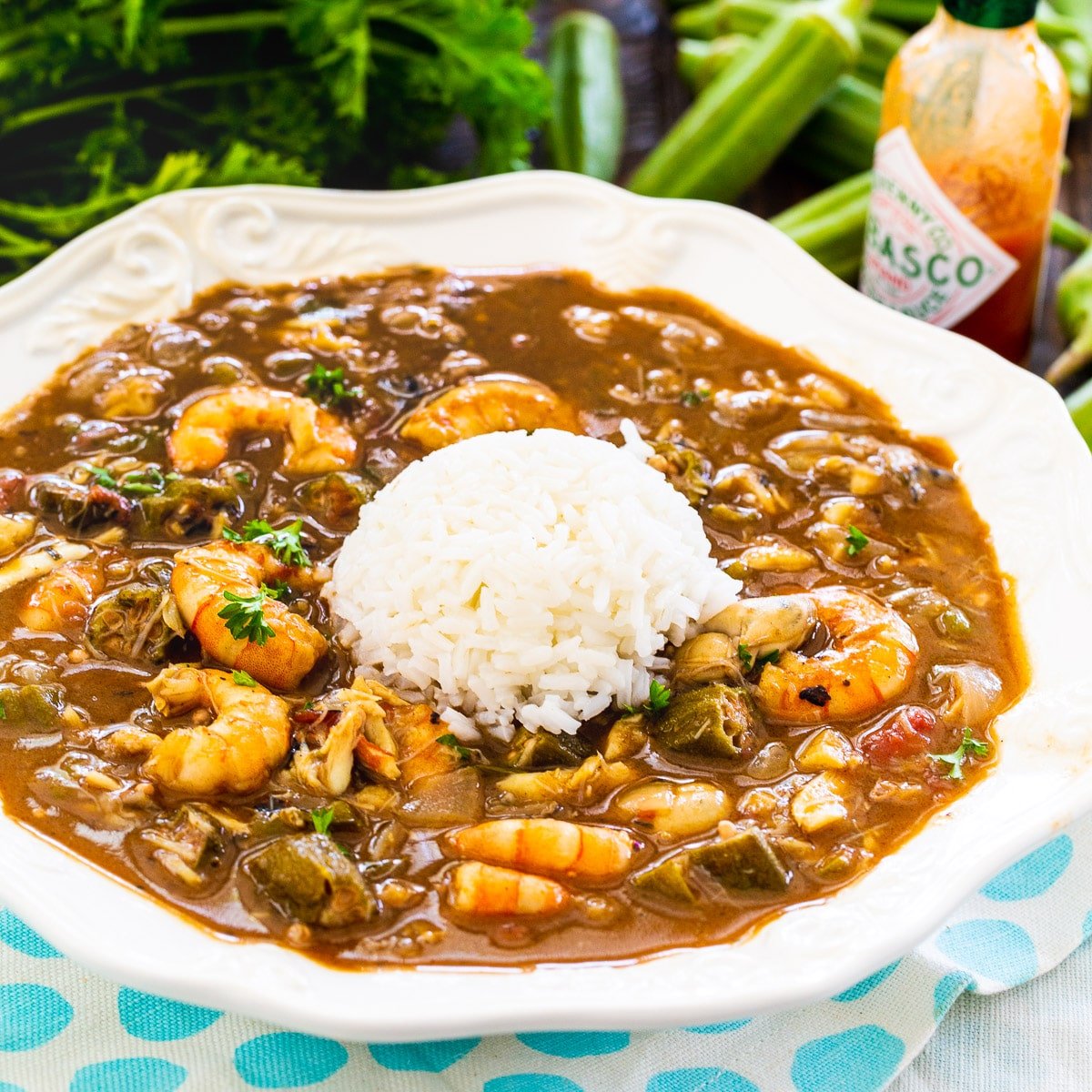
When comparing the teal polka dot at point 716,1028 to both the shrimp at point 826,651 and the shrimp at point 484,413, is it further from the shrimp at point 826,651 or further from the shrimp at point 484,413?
the shrimp at point 484,413

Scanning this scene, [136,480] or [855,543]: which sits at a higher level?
[136,480]

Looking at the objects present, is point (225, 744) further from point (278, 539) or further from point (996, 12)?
point (996, 12)

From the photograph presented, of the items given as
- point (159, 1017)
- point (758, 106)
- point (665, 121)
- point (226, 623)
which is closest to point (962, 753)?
point (226, 623)

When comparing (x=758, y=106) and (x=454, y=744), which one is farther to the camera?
(x=758, y=106)

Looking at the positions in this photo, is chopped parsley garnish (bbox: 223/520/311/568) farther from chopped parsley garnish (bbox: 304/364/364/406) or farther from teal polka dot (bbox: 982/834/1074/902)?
teal polka dot (bbox: 982/834/1074/902)

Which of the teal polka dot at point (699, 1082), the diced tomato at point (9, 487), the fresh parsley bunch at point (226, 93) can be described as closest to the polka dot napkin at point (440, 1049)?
the teal polka dot at point (699, 1082)

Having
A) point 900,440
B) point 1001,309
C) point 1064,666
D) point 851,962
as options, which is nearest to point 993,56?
point 1001,309
